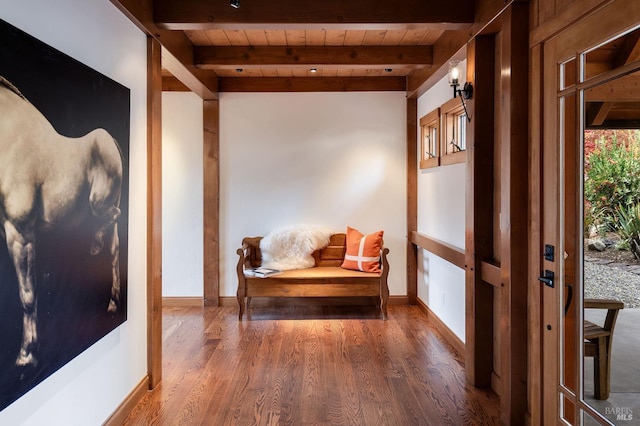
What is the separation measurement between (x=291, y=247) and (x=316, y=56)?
2.03 meters

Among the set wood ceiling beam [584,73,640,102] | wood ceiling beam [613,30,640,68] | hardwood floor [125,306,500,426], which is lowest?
hardwood floor [125,306,500,426]

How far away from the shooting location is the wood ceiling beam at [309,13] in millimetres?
2693

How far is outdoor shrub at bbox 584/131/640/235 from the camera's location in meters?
1.52

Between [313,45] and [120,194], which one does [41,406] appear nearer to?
[120,194]

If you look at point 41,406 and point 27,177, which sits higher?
point 27,177

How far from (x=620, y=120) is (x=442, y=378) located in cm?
205

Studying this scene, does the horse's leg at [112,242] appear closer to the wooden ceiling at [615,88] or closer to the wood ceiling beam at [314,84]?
the wooden ceiling at [615,88]

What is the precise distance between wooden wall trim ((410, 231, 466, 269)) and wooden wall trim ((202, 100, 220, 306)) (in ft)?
7.63

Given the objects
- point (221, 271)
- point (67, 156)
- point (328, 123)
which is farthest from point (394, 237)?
point (67, 156)

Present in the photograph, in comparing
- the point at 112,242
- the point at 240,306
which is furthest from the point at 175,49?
the point at 240,306

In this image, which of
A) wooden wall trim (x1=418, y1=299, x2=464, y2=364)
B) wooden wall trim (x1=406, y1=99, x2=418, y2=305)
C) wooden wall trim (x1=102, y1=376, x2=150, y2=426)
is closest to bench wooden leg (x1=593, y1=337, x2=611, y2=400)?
wooden wall trim (x1=418, y1=299, x2=464, y2=364)

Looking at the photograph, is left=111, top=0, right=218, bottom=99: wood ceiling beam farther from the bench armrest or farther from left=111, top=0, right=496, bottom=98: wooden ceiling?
the bench armrest

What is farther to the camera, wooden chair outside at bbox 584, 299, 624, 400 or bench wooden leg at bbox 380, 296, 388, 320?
bench wooden leg at bbox 380, 296, 388, 320

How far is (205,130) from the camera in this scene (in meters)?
4.73
